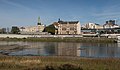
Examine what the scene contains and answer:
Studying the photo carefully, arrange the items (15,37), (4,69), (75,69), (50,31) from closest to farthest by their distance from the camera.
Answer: (4,69) < (75,69) < (15,37) < (50,31)

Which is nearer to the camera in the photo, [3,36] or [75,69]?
[75,69]

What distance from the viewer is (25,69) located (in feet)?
65.0

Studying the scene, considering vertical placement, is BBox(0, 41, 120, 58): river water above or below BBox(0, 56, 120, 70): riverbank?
below

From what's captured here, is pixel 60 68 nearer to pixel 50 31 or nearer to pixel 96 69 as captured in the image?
pixel 96 69

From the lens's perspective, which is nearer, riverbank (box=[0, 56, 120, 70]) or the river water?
riverbank (box=[0, 56, 120, 70])

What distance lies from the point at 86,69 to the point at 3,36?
135 m

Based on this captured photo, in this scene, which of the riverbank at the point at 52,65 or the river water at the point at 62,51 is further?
the river water at the point at 62,51

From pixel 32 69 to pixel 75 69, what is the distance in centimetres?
390

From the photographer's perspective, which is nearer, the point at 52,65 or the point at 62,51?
the point at 52,65

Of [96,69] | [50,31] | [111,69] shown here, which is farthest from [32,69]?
[50,31]

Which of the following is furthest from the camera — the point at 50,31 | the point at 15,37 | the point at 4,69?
the point at 50,31

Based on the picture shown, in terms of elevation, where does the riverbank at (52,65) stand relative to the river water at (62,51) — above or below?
above

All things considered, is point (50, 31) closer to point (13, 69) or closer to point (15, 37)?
point (15, 37)

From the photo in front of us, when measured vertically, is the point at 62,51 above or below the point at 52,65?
below
